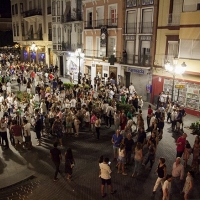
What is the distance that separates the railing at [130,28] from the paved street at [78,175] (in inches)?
529

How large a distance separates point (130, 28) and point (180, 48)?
660 cm

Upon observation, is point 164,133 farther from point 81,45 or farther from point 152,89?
point 81,45

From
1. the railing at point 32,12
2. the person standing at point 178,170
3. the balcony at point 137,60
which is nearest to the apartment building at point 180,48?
the balcony at point 137,60

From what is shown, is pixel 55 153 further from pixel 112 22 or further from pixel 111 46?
pixel 112 22

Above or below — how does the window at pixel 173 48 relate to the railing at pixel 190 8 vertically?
below

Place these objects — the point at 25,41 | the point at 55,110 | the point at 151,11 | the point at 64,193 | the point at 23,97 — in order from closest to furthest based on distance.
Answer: the point at 64,193 < the point at 55,110 < the point at 23,97 < the point at 151,11 < the point at 25,41

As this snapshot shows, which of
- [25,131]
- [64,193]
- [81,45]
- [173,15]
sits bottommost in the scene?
[64,193]

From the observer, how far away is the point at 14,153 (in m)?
11.0

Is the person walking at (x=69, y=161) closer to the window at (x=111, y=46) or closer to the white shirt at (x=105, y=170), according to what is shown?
the white shirt at (x=105, y=170)

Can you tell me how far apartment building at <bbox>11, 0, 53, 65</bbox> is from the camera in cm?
3591

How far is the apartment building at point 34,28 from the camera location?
35.9 meters

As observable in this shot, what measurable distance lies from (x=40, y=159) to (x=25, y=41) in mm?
36595

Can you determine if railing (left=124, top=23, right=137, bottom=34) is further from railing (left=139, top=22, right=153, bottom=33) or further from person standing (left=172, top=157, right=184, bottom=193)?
person standing (left=172, top=157, right=184, bottom=193)

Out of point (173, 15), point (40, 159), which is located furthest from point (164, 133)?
point (173, 15)
